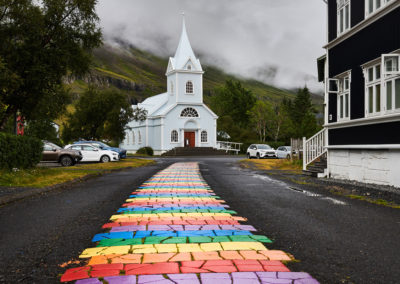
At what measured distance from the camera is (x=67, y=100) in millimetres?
22234

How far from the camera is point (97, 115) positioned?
3731cm

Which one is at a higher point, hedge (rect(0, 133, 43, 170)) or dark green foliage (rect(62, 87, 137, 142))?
dark green foliage (rect(62, 87, 137, 142))

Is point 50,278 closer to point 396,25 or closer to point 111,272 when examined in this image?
point 111,272

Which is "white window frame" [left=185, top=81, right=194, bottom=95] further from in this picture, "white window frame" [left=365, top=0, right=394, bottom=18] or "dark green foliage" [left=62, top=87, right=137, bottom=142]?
"white window frame" [left=365, top=0, right=394, bottom=18]

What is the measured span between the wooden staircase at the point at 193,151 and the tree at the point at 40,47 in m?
33.5

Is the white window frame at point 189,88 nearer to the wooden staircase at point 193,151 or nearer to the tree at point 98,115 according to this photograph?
the wooden staircase at point 193,151

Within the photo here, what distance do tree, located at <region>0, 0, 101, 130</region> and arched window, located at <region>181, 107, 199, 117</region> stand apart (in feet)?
122

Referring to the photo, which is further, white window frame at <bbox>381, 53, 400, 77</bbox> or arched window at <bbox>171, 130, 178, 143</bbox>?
arched window at <bbox>171, 130, 178, 143</bbox>

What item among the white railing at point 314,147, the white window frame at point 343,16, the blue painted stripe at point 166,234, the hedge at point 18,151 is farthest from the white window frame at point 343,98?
the hedge at point 18,151

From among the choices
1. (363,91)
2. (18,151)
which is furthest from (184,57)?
(363,91)

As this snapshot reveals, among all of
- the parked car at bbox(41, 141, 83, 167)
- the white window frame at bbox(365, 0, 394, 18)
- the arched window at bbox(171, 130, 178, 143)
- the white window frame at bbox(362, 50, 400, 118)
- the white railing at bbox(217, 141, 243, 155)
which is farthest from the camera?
the white railing at bbox(217, 141, 243, 155)

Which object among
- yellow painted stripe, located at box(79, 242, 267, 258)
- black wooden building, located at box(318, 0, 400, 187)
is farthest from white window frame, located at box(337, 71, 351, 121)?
yellow painted stripe, located at box(79, 242, 267, 258)

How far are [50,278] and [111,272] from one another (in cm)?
59

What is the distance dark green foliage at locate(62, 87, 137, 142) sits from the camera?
1449 inches
